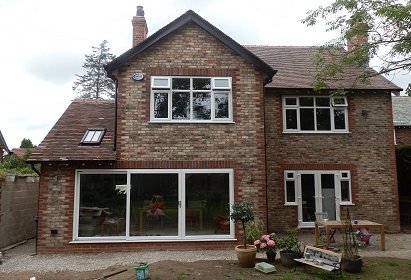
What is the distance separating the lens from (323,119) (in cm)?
1342

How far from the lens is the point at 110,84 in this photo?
1639 inches

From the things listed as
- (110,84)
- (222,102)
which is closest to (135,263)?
(222,102)

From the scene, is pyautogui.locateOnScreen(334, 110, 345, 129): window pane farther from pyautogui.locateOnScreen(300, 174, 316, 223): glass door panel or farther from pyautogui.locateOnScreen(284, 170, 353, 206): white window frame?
pyautogui.locateOnScreen(300, 174, 316, 223): glass door panel

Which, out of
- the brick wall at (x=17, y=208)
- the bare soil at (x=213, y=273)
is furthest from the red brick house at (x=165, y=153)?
the bare soil at (x=213, y=273)

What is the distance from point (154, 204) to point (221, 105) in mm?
3763

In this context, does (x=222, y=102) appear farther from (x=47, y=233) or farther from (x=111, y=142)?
(x=47, y=233)

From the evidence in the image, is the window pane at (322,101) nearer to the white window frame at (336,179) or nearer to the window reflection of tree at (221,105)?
the white window frame at (336,179)

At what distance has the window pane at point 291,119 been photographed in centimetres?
1338

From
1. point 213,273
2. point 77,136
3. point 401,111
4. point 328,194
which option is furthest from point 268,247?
point 401,111

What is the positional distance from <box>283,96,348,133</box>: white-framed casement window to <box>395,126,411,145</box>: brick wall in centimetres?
718

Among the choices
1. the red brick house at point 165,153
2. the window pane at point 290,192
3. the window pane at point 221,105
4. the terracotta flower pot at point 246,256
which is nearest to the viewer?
the terracotta flower pot at point 246,256

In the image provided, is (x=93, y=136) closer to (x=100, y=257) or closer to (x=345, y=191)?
(x=100, y=257)

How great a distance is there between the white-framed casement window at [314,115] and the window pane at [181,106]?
4623 millimetres

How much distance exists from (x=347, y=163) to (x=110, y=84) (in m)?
34.4
